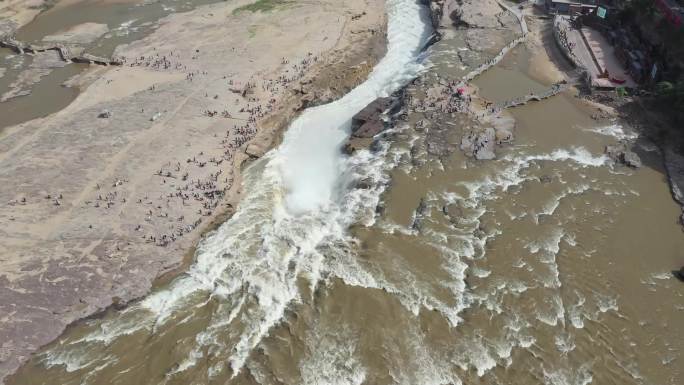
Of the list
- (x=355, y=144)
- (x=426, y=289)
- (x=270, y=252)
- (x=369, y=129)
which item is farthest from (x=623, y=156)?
(x=270, y=252)

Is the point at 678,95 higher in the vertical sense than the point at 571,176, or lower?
higher

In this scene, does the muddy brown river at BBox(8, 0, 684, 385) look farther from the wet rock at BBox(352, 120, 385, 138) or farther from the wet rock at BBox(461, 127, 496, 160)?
the wet rock at BBox(352, 120, 385, 138)

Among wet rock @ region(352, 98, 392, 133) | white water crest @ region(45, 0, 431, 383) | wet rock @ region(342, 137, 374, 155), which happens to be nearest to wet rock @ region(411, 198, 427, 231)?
white water crest @ region(45, 0, 431, 383)

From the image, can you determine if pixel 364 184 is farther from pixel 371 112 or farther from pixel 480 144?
pixel 480 144

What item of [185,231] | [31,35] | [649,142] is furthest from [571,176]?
[31,35]

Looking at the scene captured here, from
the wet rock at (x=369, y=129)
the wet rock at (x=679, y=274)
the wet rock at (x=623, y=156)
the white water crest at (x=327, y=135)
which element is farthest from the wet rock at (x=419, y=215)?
the wet rock at (x=623, y=156)

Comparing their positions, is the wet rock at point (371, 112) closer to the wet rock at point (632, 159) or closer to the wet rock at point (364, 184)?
the wet rock at point (364, 184)

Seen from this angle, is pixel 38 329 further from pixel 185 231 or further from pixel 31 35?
pixel 31 35
